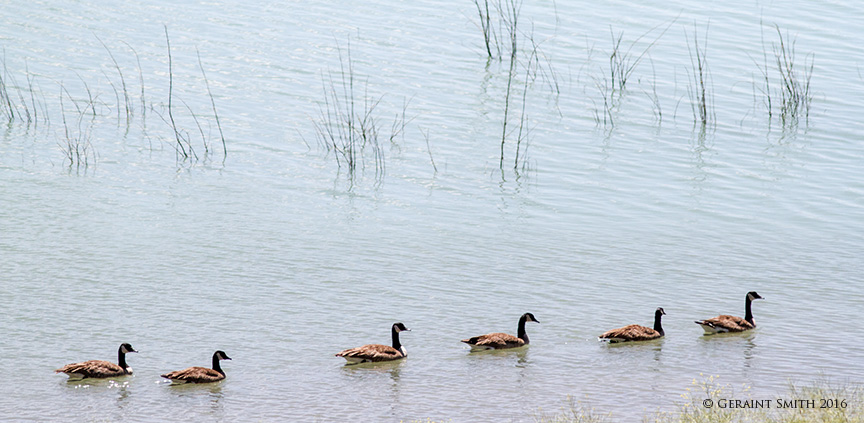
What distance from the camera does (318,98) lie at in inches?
1024

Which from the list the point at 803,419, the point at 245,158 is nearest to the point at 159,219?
the point at 245,158

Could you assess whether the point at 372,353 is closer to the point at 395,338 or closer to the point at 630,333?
the point at 395,338

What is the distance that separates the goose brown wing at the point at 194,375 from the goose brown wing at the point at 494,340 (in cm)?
310

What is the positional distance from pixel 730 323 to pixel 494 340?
3246 millimetres

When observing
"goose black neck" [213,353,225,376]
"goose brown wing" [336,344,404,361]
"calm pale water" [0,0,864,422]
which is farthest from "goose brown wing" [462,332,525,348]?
"goose black neck" [213,353,225,376]

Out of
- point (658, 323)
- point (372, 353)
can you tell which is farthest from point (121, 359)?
point (658, 323)

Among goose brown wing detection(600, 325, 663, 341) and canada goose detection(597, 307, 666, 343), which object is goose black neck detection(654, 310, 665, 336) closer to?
canada goose detection(597, 307, 666, 343)

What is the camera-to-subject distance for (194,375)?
1191 cm

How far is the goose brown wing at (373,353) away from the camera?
12.8 m

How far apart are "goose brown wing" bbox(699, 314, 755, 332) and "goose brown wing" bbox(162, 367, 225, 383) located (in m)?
6.34

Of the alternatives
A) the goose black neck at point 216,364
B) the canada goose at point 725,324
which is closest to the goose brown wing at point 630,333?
the canada goose at point 725,324

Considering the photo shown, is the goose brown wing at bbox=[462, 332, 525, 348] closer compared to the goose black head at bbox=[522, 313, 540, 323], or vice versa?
the goose brown wing at bbox=[462, 332, 525, 348]

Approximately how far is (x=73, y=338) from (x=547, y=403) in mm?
5805

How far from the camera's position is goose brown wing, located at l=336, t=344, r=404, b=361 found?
12.8m
